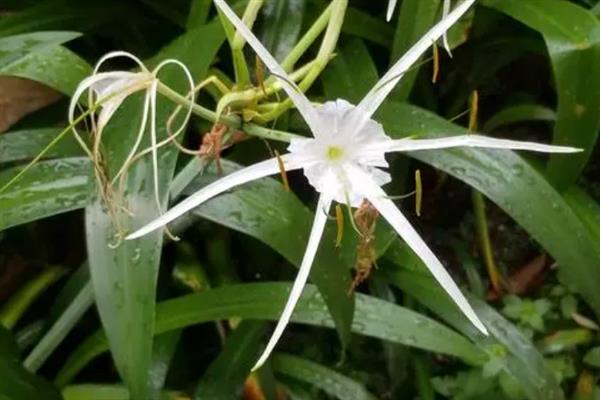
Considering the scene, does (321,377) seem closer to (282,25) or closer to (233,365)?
(233,365)

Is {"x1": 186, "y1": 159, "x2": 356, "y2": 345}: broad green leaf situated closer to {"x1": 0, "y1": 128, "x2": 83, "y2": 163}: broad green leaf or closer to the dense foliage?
the dense foliage

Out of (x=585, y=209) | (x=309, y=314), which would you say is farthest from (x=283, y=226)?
(x=585, y=209)

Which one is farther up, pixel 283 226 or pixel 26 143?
pixel 26 143

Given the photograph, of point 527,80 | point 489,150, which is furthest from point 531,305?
point 527,80

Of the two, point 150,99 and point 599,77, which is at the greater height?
point 599,77

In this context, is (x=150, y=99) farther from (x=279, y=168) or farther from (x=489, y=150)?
(x=489, y=150)

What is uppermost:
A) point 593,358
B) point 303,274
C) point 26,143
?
point 26,143
